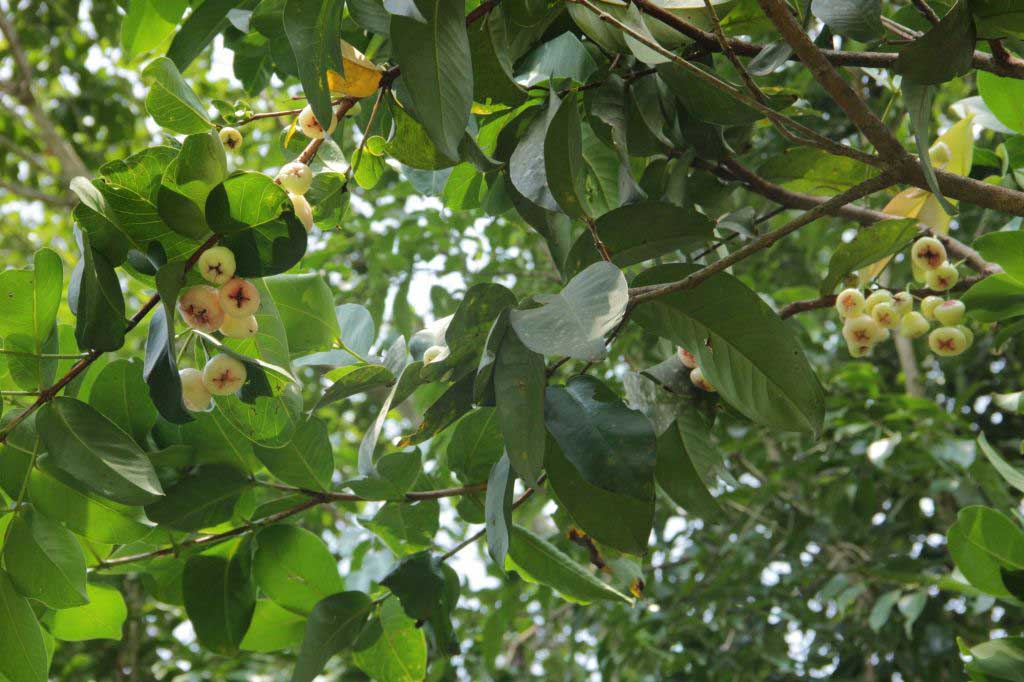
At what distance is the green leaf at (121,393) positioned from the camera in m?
0.81

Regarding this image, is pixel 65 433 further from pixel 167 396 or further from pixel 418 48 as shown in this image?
pixel 418 48

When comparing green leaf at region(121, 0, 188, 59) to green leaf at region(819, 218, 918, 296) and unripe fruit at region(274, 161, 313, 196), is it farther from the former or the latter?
green leaf at region(819, 218, 918, 296)

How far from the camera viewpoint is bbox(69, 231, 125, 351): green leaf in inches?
25.0

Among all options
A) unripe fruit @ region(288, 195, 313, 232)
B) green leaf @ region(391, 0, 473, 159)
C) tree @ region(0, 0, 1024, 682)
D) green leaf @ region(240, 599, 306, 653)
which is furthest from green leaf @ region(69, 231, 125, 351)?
green leaf @ region(240, 599, 306, 653)

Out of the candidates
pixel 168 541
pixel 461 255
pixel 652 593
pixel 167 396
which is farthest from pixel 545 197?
pixel 652 593

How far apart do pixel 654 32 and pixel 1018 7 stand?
0.28m

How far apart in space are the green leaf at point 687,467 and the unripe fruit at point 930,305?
13.4 inches

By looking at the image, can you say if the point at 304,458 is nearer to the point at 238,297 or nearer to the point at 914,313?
the point at 238,297

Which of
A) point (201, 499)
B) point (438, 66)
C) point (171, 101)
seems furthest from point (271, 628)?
point (438, 66)

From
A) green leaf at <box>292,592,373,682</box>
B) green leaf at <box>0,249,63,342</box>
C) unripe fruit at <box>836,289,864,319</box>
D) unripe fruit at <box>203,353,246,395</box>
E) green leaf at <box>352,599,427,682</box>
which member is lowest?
green leaf at <box>352,599,427,682</box>

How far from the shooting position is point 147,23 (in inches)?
38.5

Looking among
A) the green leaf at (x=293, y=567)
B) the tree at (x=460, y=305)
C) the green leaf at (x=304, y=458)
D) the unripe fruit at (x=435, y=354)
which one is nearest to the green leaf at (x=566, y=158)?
the tree at (x=460, y=305)

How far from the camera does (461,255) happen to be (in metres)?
2.24

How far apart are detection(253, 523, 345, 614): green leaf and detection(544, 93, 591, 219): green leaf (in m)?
0.44
